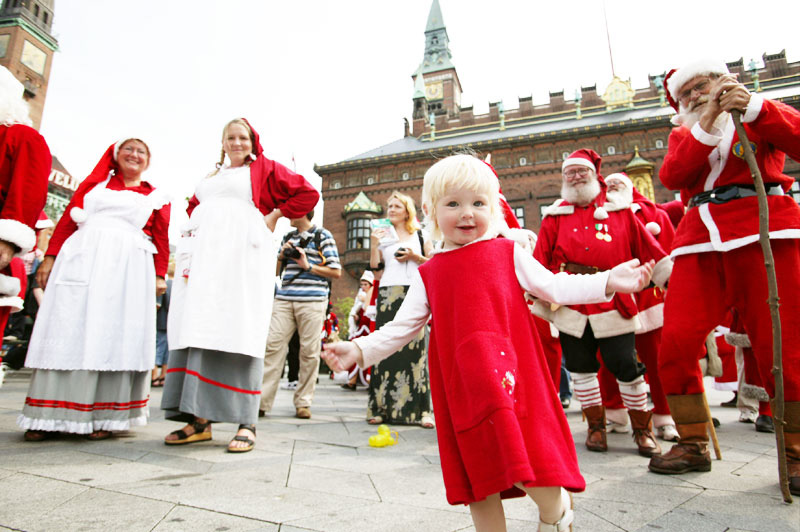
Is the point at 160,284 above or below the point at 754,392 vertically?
above

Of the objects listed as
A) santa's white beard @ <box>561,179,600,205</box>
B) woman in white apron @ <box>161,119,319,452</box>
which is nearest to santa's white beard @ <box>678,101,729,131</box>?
santa's white beard @ <box>561,179,600,205</box>

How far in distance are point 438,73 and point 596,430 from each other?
62703mm

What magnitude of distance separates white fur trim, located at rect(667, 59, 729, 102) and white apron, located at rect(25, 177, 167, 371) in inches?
154

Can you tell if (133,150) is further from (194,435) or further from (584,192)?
(584,192)

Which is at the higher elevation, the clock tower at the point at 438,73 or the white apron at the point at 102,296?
the clock tower at the point at 438,73

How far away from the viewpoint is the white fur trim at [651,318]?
374 cm

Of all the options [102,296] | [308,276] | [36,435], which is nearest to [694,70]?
[308,276]

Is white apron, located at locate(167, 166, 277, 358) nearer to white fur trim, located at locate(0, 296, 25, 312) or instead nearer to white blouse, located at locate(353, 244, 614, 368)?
white fur trim, located at locate(0, 296, 25, 312)

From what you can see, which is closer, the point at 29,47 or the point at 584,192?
the point at 584,192

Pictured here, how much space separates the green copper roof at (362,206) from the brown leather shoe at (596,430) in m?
29.6

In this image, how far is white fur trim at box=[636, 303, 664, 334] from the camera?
12.3 ft

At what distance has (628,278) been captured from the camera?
1431mm

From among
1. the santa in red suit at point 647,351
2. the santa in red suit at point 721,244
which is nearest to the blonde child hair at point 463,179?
the santa in red suit at point 721,244

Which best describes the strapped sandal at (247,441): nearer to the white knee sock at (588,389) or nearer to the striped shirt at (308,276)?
the striped shirt at (308,276)
